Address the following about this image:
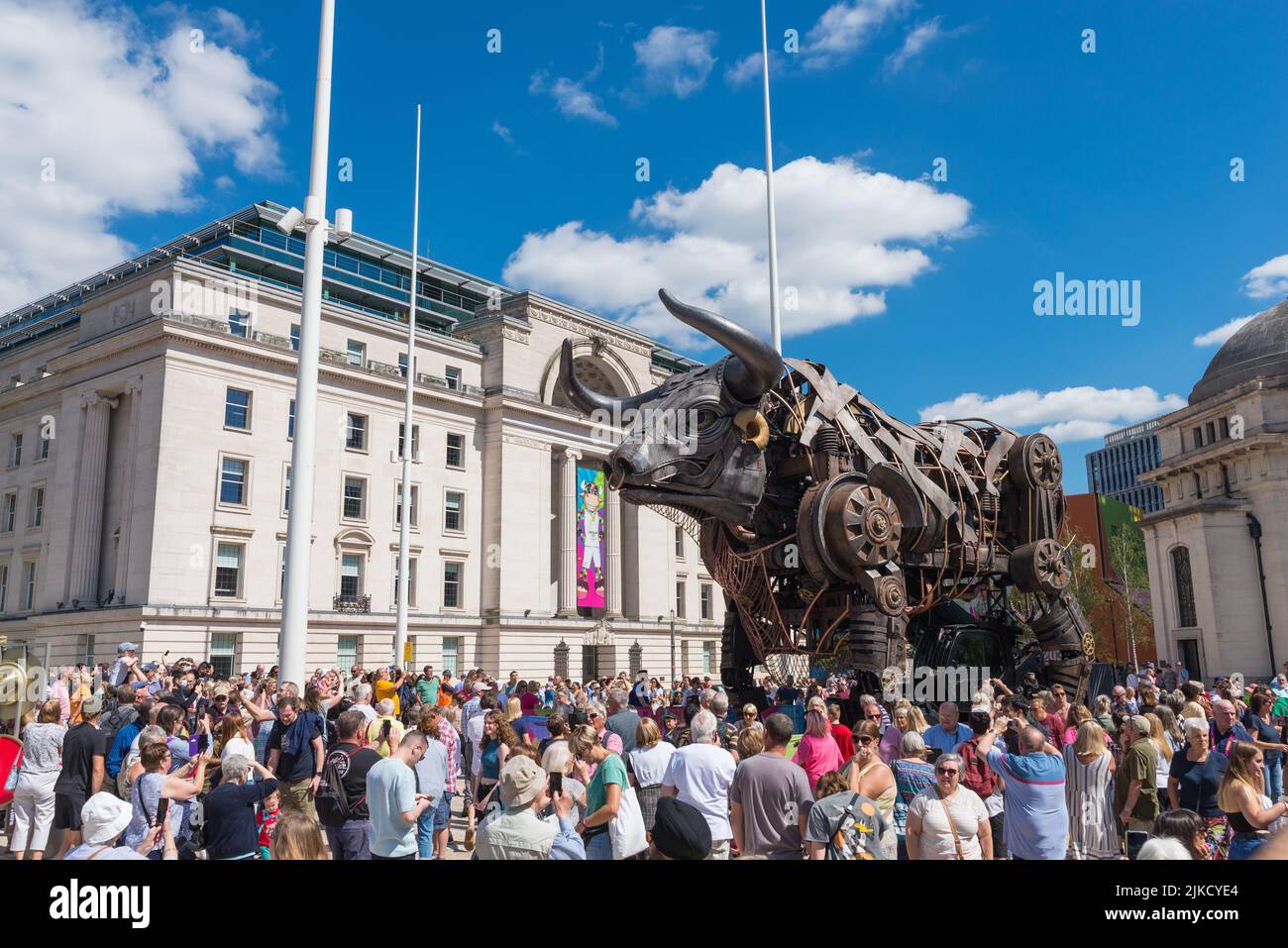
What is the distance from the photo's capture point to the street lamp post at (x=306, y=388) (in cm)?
1321

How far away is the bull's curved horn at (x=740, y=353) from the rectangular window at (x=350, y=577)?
121ft

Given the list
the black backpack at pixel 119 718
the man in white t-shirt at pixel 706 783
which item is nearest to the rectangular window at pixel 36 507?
the black backpack at pixel 119 718

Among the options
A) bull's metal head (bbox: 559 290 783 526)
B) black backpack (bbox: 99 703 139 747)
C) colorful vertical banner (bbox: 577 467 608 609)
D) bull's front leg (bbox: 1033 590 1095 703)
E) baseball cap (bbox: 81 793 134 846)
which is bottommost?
baseball cap (bbox: 81 793 134 846)

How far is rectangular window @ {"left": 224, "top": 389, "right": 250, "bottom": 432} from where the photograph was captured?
4178 cm

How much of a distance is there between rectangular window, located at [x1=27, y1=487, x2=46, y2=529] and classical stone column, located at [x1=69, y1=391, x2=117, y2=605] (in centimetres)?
529

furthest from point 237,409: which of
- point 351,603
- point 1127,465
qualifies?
point 1127,465

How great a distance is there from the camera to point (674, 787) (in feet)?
A: 25.7

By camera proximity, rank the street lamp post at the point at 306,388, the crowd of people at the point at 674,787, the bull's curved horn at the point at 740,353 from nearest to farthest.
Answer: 1. the crowd of people at the point at 674,787
2. the bull's curved horn at the point at 740,353
3. the street lamp post at the point at 306,388

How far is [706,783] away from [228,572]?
125ft

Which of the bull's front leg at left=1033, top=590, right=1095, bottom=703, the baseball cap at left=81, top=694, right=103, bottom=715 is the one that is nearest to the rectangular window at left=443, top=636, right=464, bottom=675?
the baseball cap at left=81, top=694, right=103, bottom=715

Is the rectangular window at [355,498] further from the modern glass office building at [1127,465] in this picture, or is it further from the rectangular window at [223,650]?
the modern glass office building at [1127,465]

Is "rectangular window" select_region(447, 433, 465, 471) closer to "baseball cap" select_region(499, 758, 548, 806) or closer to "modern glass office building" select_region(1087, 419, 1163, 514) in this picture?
"baseball cap" select_region(499, 758, 548, 806)

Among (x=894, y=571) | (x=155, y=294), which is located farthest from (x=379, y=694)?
(x=155, y=294)
